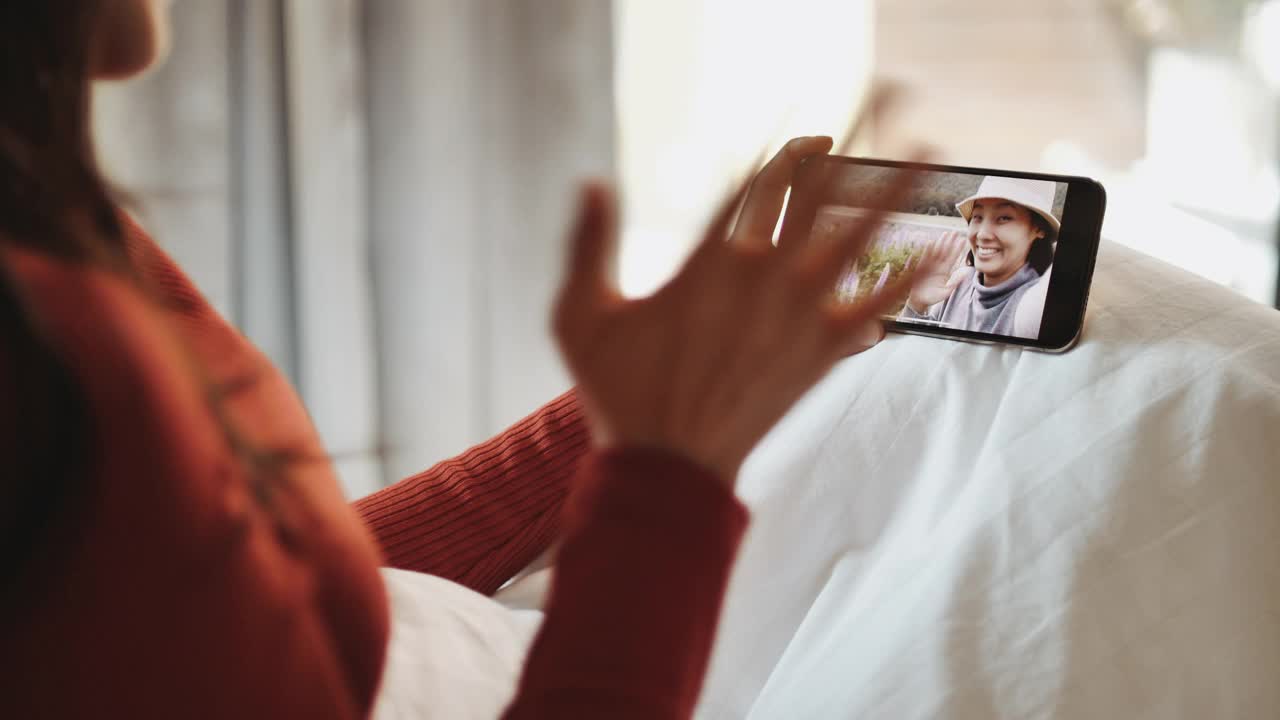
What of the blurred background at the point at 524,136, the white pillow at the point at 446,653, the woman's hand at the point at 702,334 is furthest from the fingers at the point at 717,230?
the blurred background at the point at 524,136

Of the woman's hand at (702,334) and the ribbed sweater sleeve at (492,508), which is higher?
the woman's hand at (702,334)

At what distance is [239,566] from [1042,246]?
506mm

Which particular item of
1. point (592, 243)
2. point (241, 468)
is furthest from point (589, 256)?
point (241, 468)

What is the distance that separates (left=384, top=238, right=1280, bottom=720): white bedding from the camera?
0.49m

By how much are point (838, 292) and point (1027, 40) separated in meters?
1.06

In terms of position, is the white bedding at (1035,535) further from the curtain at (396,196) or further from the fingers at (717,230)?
the curtain at (396,196)

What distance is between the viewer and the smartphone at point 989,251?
0.61 m

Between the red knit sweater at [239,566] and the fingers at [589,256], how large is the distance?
4cm

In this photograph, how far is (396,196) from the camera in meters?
Answer: 1.67

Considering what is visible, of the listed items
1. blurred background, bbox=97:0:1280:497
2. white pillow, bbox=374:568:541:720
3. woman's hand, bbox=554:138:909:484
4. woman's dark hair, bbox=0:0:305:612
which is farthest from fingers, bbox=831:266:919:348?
blurred background, bbox=97:0:1280:497

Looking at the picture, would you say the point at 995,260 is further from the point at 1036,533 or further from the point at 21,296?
the point at 21,296

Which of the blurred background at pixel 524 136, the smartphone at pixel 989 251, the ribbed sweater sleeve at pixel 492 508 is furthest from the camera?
the blurred background at pixel 524 136

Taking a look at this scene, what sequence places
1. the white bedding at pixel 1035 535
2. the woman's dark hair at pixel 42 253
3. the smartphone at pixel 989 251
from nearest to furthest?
the woman's dark hair at pixel 42 253, the white bedding at pixel 1035 535, the smartphone at pixel 989 251

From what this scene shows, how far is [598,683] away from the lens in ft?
0.97
